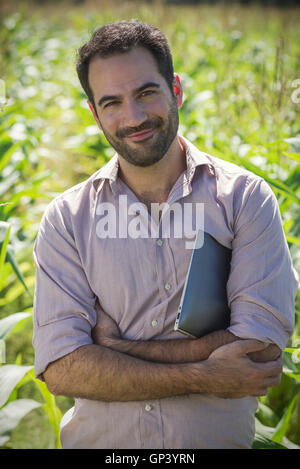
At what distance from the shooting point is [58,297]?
1.43 meters

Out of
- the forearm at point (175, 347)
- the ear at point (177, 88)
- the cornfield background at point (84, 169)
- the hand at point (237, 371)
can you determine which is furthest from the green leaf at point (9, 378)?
the ear at point (177, 88)

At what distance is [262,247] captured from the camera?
54.8 inches

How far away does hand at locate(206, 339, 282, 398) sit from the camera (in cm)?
132

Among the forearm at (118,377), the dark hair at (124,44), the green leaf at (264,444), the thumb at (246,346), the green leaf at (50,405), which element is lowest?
the green leaf at (264,444)

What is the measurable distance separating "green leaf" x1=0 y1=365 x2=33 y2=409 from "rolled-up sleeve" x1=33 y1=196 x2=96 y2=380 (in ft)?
0.55

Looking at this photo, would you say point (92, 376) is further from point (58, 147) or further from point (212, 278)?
point (58, 147)

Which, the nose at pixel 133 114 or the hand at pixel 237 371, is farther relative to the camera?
the nose at pixel 133 114

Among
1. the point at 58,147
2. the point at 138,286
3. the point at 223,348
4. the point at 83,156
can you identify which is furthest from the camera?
the point at 58,147

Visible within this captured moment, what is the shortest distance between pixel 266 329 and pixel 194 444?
0.37 meters

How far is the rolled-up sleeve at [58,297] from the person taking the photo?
1394mm

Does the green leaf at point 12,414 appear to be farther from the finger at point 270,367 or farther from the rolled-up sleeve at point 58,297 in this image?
the finger at point 270,367

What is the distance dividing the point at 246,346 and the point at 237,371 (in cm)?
7

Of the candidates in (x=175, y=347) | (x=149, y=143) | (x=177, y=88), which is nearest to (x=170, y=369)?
(x=175, y=347)
